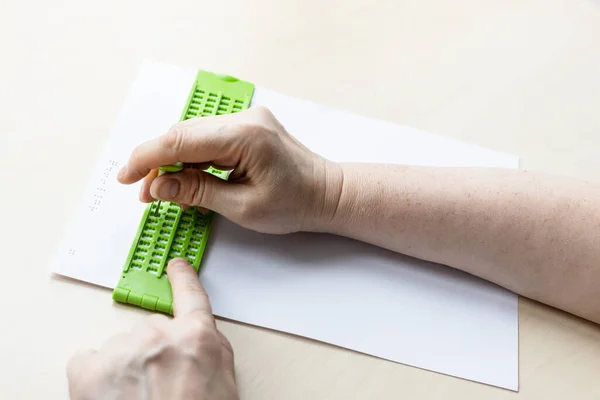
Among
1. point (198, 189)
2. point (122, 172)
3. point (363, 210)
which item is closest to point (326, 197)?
point (363, 210)

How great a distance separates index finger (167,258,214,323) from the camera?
0.70 m

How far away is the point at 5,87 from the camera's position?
85 centimetres

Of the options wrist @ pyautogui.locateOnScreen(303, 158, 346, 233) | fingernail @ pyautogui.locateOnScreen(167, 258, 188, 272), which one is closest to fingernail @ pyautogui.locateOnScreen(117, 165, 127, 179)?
fingernail @ pyautogui.locateOnScreen(167, 258, 188, 272)

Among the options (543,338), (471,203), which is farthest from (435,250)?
(543,338)

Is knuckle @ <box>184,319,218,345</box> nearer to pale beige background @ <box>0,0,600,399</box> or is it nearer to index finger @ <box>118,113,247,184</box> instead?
pale beige background @ <box>0,0,600,399</box>

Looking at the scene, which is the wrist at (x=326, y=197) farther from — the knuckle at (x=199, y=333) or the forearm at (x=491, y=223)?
the knuckle at (x=199, y=333)

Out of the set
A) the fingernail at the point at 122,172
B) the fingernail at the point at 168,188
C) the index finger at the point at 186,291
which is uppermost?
the fingernail at the point at 122,172

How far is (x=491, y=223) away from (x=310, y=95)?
0.35m

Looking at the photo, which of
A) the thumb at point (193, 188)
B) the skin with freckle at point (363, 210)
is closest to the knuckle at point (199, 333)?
the skin with freckle at point (363, 210)

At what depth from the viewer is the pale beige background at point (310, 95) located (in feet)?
2.39

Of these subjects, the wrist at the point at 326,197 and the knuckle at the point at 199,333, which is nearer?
the knuckle at the point at 199,333

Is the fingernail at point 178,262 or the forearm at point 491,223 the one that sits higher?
the forearm at point 491,223

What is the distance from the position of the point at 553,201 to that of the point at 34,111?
756mm

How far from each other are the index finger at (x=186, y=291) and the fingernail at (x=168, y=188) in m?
0.09
